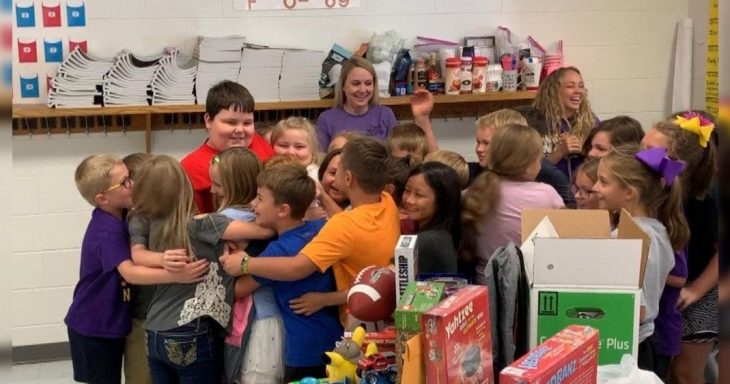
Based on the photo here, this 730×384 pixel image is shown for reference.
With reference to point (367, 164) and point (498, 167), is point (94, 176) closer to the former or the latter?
point (367, 164)

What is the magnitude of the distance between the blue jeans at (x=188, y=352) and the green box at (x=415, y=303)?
41.1 inches

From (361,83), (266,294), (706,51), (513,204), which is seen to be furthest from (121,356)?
(706,51)

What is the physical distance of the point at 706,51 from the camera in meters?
4.75

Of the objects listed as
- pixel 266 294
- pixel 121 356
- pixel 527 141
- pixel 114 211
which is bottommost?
pixel 121 356

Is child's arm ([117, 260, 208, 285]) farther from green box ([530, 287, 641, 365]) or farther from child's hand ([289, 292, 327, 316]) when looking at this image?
green box ([530, 287, 641, 365])

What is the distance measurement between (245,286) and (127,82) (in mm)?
1967

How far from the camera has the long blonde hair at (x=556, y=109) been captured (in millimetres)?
3971

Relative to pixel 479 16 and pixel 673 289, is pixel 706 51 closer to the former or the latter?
pixel 479 16

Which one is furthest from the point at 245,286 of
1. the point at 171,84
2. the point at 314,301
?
the point at 171,84

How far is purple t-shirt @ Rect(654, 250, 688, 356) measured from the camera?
2.36 meters

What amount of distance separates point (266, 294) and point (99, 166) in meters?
0.79

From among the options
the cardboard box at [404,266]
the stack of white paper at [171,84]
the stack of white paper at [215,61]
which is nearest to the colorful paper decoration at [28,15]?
the stack of white paper at [171,84]

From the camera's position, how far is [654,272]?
2.14m

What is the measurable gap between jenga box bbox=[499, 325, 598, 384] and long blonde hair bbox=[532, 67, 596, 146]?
2.49m
